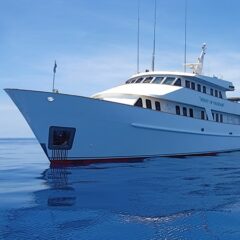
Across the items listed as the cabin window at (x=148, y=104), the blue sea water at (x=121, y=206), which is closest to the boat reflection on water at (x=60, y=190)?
the blue sea water at (x=121, y=206)

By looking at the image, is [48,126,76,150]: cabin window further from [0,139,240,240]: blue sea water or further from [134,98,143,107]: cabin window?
[134,98,143,107]: cabin window

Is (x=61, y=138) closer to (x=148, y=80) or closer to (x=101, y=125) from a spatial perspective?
(x=101, y=125)

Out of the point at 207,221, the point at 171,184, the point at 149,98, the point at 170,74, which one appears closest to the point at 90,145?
the point at 149,98

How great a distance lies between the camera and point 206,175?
14.7m

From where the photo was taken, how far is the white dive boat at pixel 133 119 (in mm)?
17000

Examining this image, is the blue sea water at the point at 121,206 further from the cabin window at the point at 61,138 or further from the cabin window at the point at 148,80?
the cabin window at the point at 148,80

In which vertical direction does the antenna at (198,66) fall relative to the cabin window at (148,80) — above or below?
above

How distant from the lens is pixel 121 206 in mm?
8727

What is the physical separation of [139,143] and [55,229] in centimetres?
1285

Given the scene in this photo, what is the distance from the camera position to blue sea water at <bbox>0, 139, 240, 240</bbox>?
6.62 m

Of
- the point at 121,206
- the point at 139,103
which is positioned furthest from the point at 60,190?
the point at 139,103

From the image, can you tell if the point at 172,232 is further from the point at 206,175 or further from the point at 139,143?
the point at 139,143

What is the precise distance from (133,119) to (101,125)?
1.94 meters

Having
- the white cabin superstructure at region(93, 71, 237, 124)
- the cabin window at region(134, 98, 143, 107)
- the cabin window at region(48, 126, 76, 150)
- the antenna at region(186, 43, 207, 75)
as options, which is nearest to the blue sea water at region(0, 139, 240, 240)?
the cabin window at region(48, 126, 76, 150)
